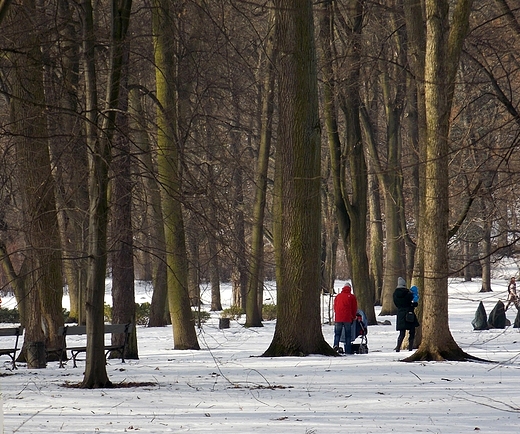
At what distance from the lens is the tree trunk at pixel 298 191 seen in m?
16.0

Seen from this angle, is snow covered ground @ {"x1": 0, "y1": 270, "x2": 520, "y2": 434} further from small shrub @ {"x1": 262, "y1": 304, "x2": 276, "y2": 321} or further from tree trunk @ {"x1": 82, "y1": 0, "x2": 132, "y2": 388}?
small shrub @ {"x1": 262, "y1": 304, "x2": 276, "y2": 321}

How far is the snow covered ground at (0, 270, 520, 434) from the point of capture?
340 inches

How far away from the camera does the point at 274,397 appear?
10750 mm

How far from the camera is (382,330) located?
27000 mm

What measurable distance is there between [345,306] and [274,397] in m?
8.22

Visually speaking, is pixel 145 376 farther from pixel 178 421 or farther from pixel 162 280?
pixel 162 280

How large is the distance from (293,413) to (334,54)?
17611 millimetres

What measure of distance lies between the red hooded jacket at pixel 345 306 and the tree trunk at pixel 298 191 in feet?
7.77

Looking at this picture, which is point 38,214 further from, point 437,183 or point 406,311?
point 406,311

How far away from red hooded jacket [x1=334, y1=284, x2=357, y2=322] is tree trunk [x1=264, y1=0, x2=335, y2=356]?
2.37 meters

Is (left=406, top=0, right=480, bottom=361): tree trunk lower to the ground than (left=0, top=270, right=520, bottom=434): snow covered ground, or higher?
higher

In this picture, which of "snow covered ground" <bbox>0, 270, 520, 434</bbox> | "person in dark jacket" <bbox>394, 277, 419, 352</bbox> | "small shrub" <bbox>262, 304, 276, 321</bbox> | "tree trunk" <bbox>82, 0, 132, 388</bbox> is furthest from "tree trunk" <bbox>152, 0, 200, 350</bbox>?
"small shrub" <bbox>262, 304, 276, 321</bbox>

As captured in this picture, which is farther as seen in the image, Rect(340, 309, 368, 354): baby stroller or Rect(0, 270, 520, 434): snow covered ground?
Rect(340, 309, 368, 354): baby stroller

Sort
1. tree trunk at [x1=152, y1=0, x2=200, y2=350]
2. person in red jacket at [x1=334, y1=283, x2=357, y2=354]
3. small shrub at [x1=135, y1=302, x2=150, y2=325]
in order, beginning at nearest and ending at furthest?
tree trunk at [x1=152, y1=0, x2=200, y2=350] < person in red jacket at [x1=334, y1=283, x2=357, y2=354] < small shrub at [x1=135, y1=302, x2=150, y2=325]
